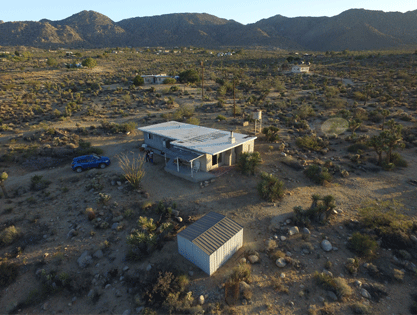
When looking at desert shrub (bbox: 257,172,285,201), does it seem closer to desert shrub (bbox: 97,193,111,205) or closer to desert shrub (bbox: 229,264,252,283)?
desert shrub (bbox: 229,264,252,283)

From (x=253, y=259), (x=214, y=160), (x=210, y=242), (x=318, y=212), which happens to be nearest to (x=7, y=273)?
(x=210, y=242)

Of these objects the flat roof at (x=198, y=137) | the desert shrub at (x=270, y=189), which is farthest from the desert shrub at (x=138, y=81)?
the desert shrub at (x=270, y=189)

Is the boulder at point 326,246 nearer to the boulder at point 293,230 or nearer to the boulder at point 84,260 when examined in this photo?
the boulder at point 293,230

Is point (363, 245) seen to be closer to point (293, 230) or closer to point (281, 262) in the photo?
point (293, 230)

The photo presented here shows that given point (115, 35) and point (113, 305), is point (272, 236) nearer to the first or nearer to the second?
point (113, 305)

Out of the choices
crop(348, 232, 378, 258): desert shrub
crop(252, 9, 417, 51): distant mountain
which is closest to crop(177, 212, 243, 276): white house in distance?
crop(348, 232, 378, 258): desert shrub
